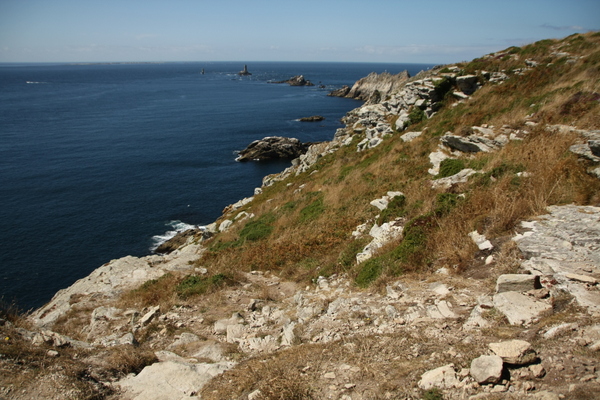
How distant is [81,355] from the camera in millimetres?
7531

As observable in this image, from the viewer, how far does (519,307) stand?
6.14 m

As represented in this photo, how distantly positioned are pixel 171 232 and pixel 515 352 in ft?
132

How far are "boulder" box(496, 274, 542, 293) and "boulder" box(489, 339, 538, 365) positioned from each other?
6.50 feet

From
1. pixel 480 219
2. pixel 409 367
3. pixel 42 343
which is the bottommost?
pixel 42 343

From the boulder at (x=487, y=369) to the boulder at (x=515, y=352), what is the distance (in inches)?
5.5

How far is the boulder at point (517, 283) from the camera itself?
648 cm

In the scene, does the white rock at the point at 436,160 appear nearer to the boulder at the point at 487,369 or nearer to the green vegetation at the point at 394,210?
the green vegetation at the point at 394,210

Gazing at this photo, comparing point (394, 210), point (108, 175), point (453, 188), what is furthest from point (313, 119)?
point (453, 188)

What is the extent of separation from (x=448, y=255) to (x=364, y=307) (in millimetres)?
2649

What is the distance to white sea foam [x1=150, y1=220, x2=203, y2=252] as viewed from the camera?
38344 mm

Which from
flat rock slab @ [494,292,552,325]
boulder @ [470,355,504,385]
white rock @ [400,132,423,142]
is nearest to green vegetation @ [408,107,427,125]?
white rock @ [400,132,423,142]

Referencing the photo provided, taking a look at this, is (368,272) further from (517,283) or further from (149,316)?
(149,316)

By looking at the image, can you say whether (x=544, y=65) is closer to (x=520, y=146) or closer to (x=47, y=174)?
(x=520, y=146)

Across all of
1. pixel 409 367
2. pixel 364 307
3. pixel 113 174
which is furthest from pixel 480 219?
pixel 113 174
